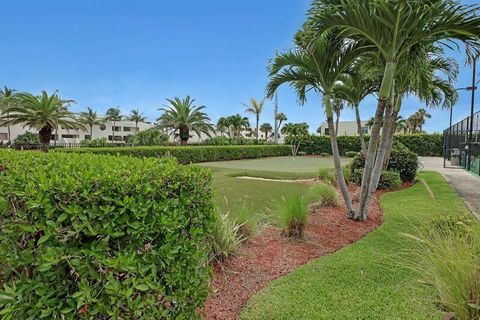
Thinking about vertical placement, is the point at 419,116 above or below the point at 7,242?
above

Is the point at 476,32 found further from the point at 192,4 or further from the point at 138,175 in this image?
the point at 192,4

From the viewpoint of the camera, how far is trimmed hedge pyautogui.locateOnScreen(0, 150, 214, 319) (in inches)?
65.9

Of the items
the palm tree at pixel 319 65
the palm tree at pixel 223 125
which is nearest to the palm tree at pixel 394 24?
the palm tree at pixel 319 65

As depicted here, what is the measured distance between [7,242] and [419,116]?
67618 mm

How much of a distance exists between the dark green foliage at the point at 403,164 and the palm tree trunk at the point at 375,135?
568 cm

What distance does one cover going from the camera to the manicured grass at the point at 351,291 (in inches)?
105

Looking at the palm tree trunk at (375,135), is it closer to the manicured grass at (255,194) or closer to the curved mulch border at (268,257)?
the curved mulch border at (268,257)

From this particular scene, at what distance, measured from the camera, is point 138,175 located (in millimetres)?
1979

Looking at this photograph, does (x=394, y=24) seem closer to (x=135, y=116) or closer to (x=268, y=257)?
(x=268, y=257)

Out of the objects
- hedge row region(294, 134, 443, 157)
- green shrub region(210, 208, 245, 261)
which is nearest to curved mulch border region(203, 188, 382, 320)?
green shrub region(210, 208, 245, 261)

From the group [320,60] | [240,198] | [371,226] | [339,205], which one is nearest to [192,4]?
[320,60]

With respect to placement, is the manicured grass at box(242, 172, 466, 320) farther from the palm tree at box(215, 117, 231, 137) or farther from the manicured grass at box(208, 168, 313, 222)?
the palm tree at box(215, 117, 231, 137)

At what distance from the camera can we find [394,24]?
457cm

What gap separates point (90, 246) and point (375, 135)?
5.09m
